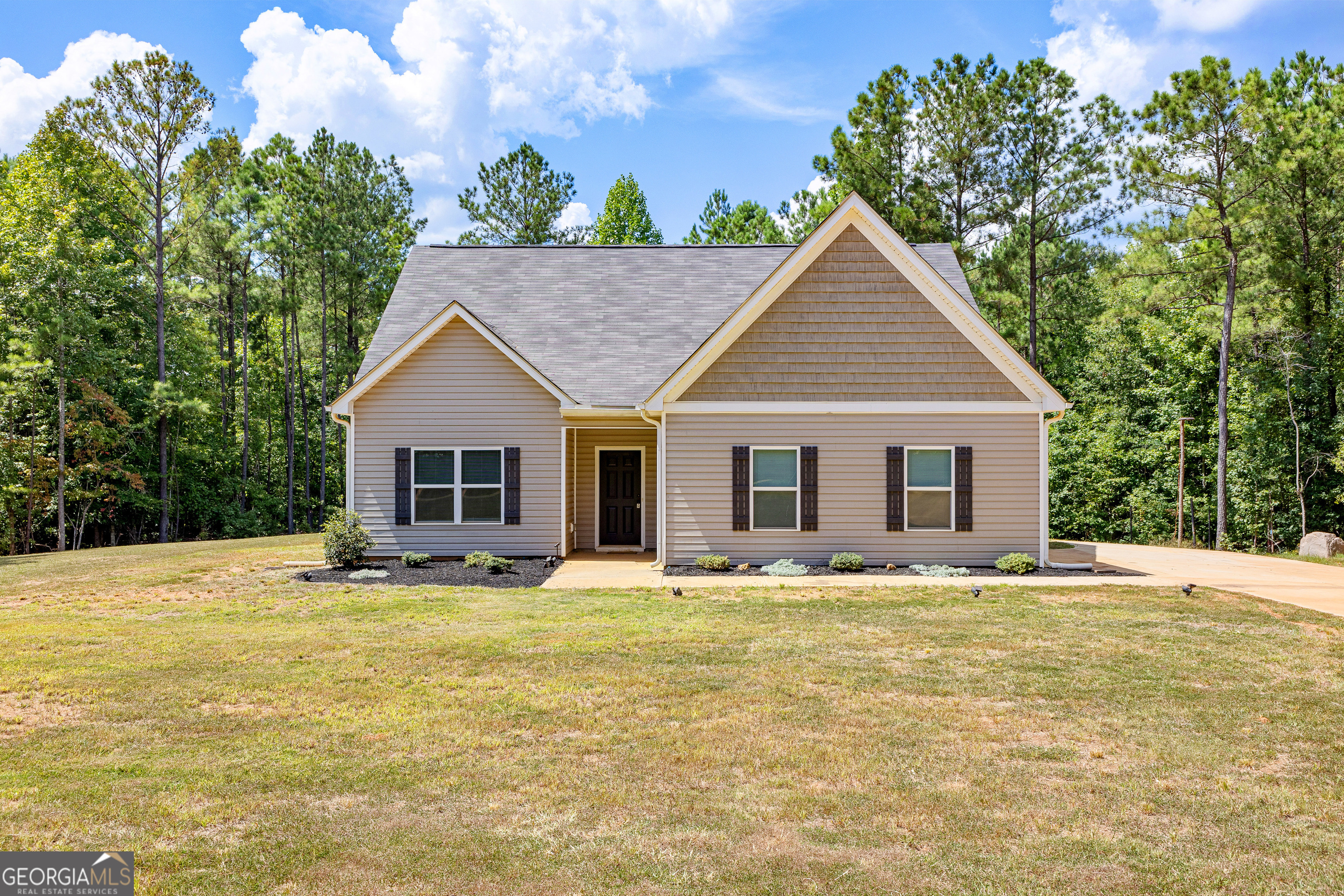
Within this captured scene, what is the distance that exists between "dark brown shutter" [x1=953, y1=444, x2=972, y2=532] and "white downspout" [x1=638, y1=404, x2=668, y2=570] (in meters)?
5.12

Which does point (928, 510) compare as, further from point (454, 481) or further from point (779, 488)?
point (454, 481)

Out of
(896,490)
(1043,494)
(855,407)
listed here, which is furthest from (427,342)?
(1043,494)

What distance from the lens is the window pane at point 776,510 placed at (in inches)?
570

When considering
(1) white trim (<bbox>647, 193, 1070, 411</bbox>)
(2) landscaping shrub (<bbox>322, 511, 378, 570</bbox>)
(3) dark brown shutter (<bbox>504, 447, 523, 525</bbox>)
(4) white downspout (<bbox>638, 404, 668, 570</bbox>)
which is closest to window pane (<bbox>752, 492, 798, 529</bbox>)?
(4) white downspout (<bbox>638, 404, 668, 570</bbox>)

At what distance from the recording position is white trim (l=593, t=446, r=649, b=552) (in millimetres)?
16891

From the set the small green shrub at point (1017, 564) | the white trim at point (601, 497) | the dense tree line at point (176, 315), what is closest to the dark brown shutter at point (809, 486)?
the small green shrub at point (1017, 564)

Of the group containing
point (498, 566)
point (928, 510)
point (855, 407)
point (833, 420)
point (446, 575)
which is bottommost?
point (446, 575)

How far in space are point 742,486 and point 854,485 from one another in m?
1.99

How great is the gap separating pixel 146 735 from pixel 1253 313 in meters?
25.8

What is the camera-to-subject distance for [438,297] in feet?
59.6

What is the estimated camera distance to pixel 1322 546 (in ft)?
56.9

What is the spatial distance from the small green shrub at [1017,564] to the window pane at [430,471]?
32.8ft

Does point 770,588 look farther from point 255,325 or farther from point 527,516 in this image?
point 255,325

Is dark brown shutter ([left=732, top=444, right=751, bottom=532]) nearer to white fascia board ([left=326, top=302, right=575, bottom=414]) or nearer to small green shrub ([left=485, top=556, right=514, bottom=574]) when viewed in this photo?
white fascia board ([left=326, top=302, right=575, bottom=414])
